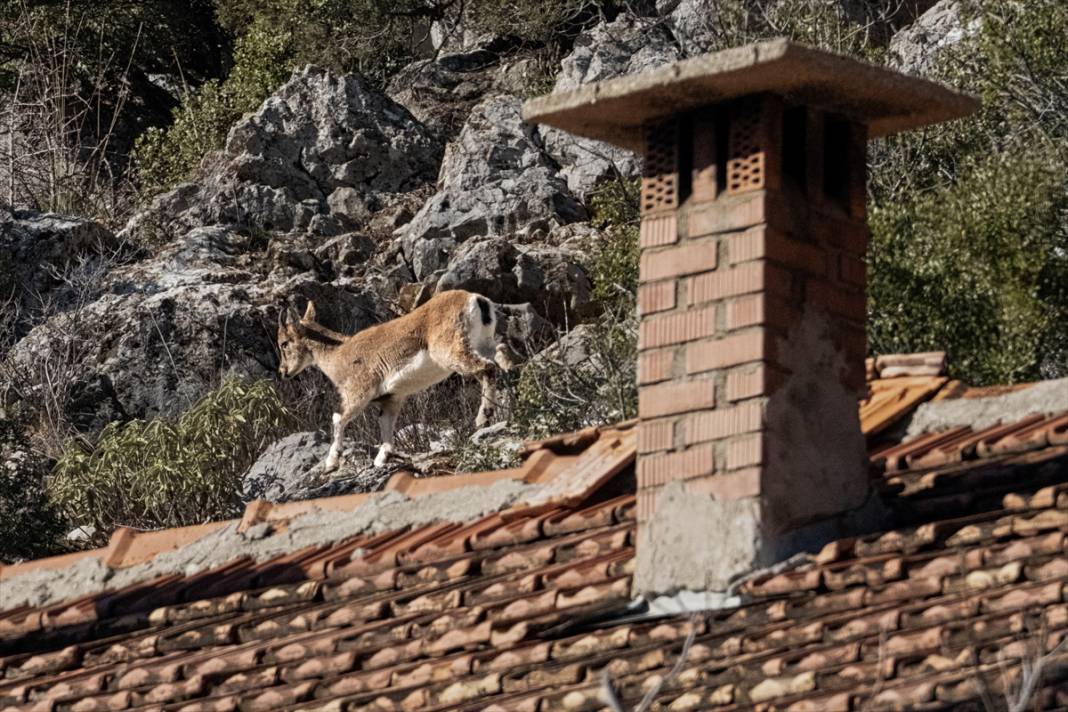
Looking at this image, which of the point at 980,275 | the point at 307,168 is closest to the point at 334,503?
the point at 980,275

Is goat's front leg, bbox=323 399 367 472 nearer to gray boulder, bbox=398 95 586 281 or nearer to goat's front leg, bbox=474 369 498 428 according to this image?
goat's front leg, bbox=474 369 498 428

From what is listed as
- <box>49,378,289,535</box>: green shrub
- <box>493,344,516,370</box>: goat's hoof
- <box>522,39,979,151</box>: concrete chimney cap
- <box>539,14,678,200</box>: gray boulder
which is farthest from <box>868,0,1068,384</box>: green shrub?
<box>522,39,979,151</box>: concrete chimney cap

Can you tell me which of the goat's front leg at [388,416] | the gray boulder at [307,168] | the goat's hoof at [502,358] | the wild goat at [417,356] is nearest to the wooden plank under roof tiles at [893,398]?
the goat's front leg at [388,416]

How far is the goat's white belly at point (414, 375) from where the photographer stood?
23.7 m

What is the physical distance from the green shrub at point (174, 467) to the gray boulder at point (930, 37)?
716 cm

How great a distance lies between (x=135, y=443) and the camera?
24.2 m

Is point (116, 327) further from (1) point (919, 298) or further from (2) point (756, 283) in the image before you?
(2) point (756, 283)

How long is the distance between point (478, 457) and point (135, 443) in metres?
4.80

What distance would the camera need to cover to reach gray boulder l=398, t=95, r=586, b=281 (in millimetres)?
29469

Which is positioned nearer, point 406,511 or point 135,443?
point 406,511

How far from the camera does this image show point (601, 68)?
3044 cm

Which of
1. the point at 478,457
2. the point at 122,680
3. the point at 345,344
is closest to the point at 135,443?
the point at 345,344

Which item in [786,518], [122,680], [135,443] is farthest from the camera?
[135,443]

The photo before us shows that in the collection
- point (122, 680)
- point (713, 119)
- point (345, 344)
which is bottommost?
point (122, 680)
